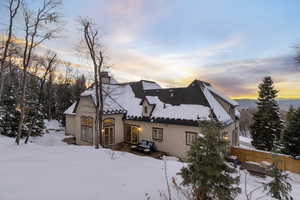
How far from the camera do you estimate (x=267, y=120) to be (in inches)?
734

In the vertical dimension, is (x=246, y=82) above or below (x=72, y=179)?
above

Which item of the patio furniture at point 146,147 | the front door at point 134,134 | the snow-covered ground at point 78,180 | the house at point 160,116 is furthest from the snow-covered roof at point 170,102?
the snow-covered ground at point 78,180

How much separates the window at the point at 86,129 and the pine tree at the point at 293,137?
1816 centimetres

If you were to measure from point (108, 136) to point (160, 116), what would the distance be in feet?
19.2

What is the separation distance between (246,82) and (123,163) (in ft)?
67.4

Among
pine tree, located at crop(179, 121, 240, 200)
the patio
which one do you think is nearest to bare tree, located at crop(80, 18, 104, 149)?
the patio

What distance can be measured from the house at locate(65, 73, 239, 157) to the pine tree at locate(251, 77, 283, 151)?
13.3 ft

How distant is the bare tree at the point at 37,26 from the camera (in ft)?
32.6

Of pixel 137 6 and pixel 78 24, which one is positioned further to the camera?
pixel 78 24

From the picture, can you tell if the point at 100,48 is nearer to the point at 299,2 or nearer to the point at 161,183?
the point at 161,183

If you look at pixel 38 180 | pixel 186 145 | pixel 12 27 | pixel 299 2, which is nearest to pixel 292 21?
pixel 299 2

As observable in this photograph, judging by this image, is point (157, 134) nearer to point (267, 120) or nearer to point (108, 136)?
point (108, 136)

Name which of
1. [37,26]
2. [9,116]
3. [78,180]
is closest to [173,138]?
[78,180]

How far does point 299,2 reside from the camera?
25.0 ft
